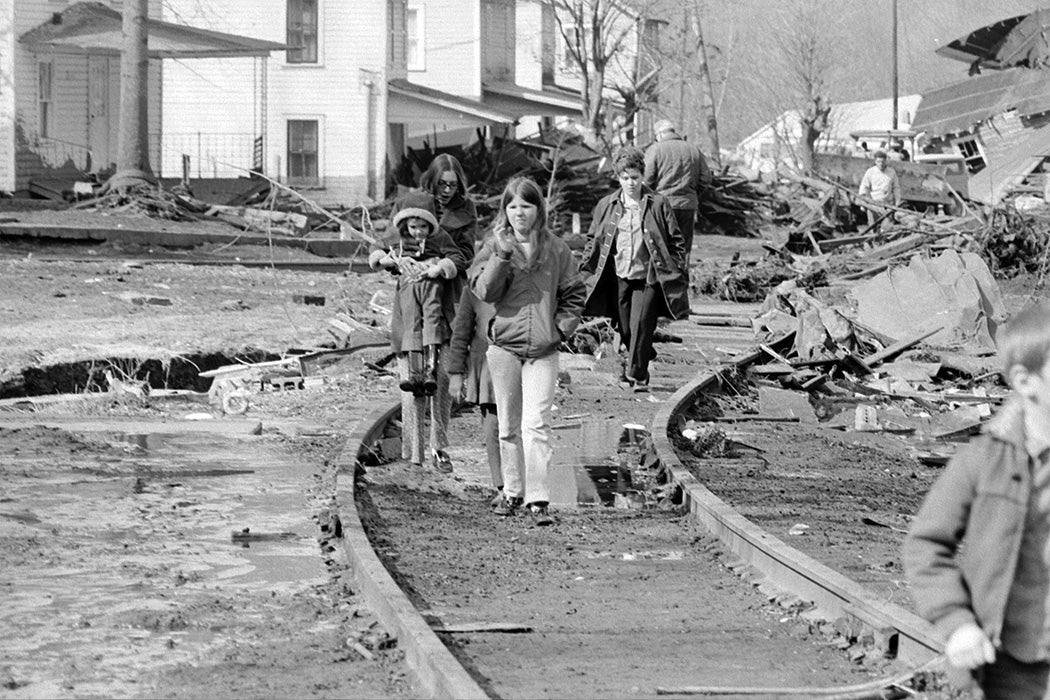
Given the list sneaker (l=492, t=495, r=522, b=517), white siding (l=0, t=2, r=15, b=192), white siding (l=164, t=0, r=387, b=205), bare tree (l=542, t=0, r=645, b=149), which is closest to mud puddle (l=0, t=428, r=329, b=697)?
sneaker (l=492, t=495, r=522, b=517)

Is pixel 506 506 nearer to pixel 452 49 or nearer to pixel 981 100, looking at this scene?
pixel 981 100

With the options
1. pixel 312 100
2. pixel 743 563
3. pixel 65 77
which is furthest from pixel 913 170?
pixel 743 563

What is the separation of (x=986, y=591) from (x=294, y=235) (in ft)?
99.7

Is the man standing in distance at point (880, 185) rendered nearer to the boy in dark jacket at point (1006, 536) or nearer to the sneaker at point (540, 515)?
the sneaker at point (540, 515)

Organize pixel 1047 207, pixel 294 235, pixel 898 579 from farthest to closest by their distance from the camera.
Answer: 1. pixel 294 235
2. pixel 1047 207
3. pixel 898 579

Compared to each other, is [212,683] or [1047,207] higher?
[1047,207]

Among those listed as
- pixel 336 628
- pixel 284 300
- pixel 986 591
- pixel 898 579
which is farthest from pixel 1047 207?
pixel 986 591

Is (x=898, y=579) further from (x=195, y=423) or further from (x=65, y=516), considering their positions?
(x=195, y=423)

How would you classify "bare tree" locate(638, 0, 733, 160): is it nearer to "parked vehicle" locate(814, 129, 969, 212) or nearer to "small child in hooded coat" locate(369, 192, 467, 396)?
"parked vehicle" locate(814, 129, 969, 212)

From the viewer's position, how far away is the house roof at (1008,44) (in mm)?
51906

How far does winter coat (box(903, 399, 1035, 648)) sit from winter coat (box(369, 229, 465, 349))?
659 centimetres

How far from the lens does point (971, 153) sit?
5328 cm

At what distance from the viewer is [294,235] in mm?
33531

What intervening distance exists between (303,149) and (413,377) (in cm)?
3657
